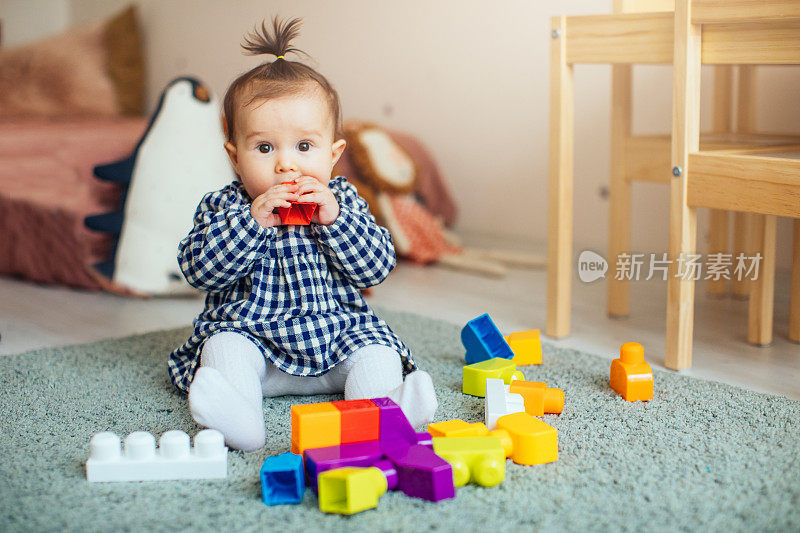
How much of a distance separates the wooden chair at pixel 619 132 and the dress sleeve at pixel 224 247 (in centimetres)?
56

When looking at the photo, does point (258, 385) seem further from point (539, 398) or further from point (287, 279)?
point (539, 398)

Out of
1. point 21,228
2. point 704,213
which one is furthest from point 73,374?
point 704,213

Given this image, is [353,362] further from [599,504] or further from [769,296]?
[769,296]

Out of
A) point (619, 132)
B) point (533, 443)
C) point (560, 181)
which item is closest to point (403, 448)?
point (533, 443)

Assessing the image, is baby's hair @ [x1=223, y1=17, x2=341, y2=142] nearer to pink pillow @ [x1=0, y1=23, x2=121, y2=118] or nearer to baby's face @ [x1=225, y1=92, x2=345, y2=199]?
baby's face @ [x1=225, y1=92, x2=345, y2=199]

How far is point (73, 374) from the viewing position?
122 centimetres

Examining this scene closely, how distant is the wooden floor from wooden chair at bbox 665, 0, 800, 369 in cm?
13

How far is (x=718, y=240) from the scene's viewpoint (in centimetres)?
A: 168

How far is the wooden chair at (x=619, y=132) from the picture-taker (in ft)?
4.12

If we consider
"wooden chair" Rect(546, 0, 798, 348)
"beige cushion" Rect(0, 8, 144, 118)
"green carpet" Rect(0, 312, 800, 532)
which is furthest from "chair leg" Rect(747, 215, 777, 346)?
"beige cushion" Rect(0, 8, 144, 118)

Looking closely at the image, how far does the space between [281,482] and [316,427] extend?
9 cm

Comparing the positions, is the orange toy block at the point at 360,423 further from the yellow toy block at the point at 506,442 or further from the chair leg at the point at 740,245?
the chair leg at the point at 740,245

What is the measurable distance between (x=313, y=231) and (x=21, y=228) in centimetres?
106

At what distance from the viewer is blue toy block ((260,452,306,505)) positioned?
31.7 inches
